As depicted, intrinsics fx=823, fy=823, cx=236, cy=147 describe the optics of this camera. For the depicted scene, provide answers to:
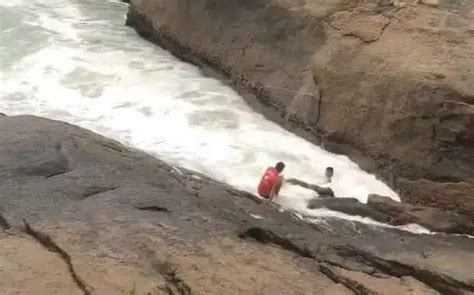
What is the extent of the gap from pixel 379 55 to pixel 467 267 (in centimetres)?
239

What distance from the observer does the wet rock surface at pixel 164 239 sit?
4152mm

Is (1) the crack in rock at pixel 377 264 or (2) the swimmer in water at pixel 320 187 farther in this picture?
(2) the swimmer in water at pixel 320 187

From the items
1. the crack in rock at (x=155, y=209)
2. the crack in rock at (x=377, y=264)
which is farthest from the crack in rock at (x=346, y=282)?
the crack in rock at (x=155, y=209)

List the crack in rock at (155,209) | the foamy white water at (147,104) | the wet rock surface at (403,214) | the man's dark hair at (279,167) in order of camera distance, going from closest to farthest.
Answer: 1. the crack in rock at (155,209)
2. the wet rock surface at (403,214)
3. the man's dark hair at (279,167)
4. the foamy white water at (147,104)

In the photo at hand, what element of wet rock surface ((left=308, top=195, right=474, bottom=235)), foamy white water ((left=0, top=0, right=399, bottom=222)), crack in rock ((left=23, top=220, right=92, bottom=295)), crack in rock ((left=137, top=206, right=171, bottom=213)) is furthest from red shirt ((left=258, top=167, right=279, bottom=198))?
crack in rock ((left=23, top=220, right=92, bottom=295))

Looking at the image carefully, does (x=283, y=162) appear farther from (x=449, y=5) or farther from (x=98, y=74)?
(x=98, y=74)

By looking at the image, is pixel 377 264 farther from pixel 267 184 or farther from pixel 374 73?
pixel 374 73

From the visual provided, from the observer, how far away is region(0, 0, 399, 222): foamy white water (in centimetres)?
647

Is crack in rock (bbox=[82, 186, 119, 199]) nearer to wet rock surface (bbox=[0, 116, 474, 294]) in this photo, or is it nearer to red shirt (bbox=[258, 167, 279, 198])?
wet rock surface (bbox=[0, 116, 474, 294])

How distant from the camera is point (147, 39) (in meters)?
10.2

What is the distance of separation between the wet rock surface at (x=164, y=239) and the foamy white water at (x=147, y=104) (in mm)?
686

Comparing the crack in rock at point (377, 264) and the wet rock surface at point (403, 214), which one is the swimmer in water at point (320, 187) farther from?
the crack in rock at point (377, 264)

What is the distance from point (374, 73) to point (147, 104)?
2338 mm

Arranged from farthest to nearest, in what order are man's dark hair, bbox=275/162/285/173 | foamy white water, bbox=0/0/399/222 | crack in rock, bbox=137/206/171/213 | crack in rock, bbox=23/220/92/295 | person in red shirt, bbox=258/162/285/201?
foamy white water, bbox=0/0/399/222 → man's dark hair, bbox=275/162/285/173 → person in red shirt, bbox=258/162/285/201 → crack in rock, bbox=137/206/171/213 → crack in rock, bbox=23/220/92/295
